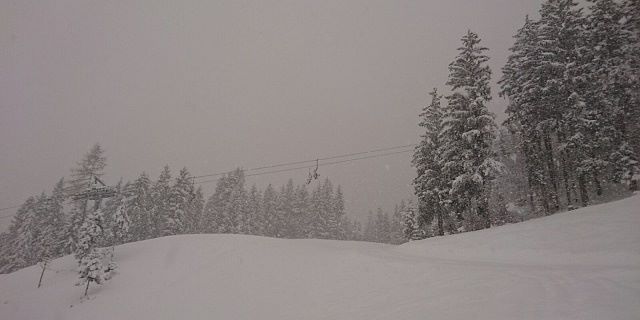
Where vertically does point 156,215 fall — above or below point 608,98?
below

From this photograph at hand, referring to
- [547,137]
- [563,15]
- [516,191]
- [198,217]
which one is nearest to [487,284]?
[547,137]

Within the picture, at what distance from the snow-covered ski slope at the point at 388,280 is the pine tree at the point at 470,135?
728 cm

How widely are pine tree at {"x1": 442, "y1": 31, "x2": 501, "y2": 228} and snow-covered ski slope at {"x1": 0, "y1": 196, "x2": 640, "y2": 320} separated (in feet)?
23.9

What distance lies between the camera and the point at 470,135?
2512 centimetres

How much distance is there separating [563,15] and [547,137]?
10.4 metres

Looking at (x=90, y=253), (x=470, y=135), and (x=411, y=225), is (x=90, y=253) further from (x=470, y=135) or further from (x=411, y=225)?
(x=411, y=225)

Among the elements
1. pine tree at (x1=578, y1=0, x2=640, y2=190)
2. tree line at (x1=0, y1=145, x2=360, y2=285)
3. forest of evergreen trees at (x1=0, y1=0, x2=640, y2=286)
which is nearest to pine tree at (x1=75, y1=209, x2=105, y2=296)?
forest of evergreen trees at (x1=0, y1=0, x2=640, y2=286)

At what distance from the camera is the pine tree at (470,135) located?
82.9 ft

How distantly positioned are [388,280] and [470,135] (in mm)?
15336

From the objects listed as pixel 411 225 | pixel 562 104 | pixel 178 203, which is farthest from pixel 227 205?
pixel 562 104

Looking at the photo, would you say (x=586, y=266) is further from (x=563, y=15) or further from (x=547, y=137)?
(x=563, y=15)

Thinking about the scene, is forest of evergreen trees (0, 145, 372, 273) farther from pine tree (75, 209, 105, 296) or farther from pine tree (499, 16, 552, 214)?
pine tree (499, 16, 552, 214)

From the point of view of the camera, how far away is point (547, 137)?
29359 mm

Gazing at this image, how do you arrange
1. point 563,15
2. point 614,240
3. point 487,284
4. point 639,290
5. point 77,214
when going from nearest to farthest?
point 639,290
point 487,284
point 614,240
point 563,15
point 77,214
